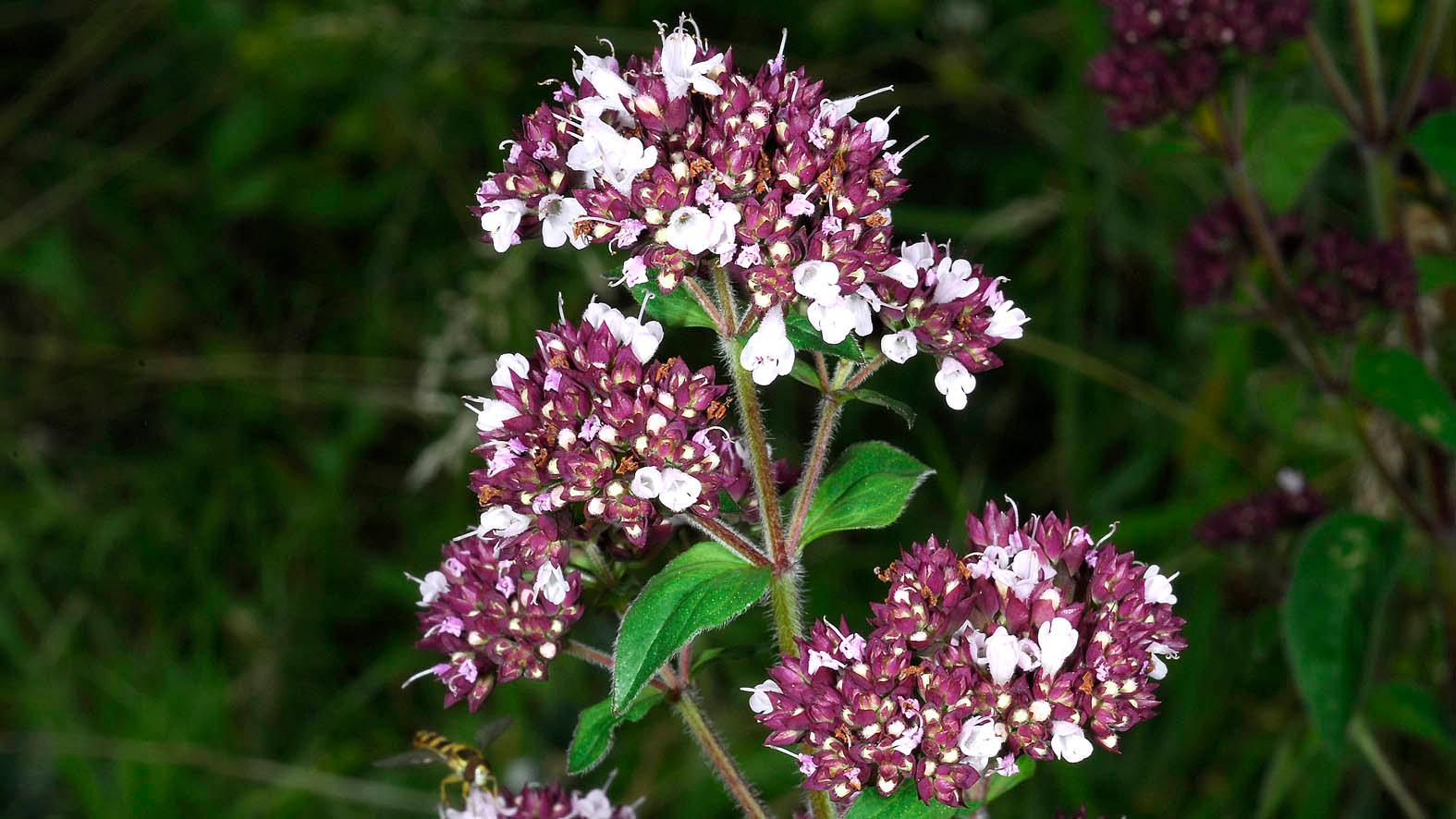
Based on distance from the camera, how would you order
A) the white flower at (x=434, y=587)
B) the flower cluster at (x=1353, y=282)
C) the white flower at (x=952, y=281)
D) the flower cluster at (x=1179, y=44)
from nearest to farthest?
the white flower at (x=952, y=281) → the white flower at (x=434, y=587) → the flower cluster at (x=1353, y=282) → the flower cluster at (x=1179, y=44)

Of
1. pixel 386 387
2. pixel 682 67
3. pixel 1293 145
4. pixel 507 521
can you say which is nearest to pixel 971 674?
pixel 507 521

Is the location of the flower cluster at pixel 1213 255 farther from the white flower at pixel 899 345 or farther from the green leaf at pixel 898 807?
the green leaf at pixel 898 807

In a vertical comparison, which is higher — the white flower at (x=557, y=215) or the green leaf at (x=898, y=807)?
the white flower at (x=557, y=215)

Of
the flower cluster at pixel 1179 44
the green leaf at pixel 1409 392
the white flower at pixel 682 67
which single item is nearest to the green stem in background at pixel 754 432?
the white flower at pixel 682 67

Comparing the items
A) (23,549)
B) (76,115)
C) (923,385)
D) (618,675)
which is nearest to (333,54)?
(76,115)

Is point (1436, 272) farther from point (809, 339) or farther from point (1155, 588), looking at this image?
point (809, 339)

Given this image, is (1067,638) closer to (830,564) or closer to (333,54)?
(830,564)
